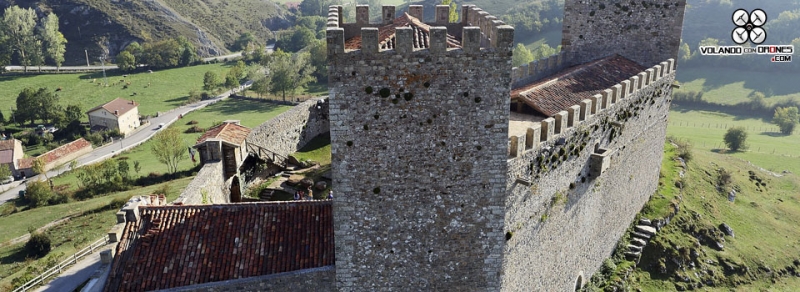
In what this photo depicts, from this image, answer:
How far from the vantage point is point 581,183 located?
24.9 m

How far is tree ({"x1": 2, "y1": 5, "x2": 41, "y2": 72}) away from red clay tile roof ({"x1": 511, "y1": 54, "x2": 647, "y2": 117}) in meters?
116

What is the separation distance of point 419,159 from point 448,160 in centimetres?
80

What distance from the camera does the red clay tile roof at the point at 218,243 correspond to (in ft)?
60.1

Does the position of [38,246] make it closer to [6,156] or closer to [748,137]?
[6,156]

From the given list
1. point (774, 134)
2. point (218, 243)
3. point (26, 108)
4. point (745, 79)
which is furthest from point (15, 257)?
point (745, 79)

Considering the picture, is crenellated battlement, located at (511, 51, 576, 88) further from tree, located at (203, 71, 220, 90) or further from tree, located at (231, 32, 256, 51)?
tree, located at (231, 32, 256, 51)

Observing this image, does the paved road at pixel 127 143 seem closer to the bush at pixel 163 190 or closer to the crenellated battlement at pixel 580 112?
the bush at pixel 163 190

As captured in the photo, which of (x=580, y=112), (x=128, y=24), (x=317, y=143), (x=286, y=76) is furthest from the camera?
(x=128, y=24)

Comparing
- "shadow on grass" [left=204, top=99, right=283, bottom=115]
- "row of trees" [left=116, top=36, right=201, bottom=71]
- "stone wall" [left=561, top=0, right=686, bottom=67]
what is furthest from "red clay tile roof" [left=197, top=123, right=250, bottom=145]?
"row of trees" [left=116, top=36, right=201, bottom=71]

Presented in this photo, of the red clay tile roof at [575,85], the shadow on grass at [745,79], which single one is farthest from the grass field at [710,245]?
the shadow on grass at [745,79]

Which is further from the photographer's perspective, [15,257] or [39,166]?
[39,166]

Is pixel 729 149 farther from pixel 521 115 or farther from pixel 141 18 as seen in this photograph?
pixel 141 18

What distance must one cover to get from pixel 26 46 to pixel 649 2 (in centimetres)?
12060

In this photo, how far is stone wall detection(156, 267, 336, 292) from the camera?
707 inches
